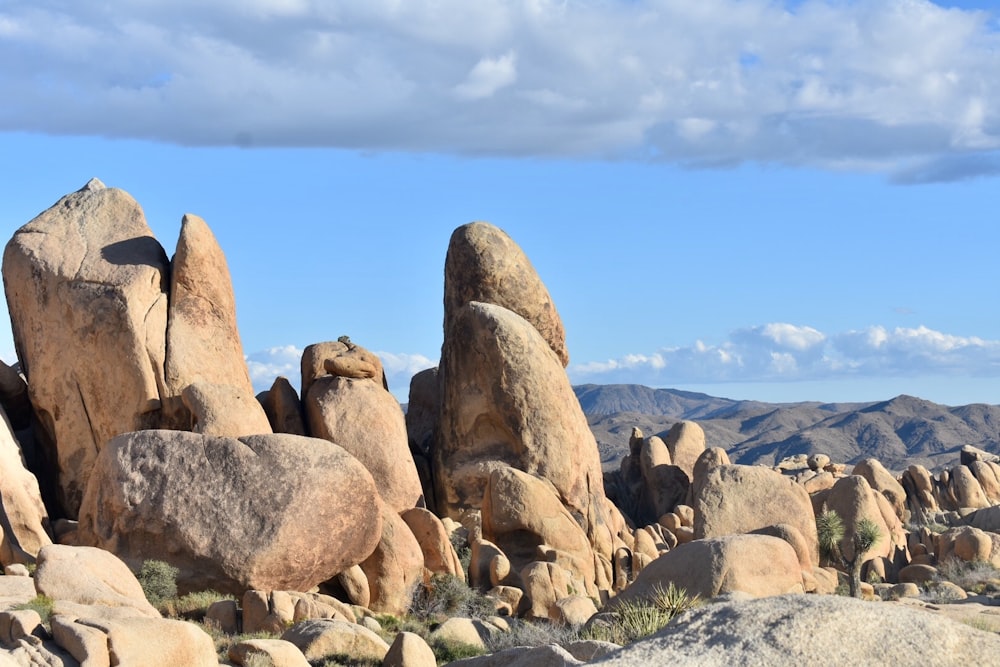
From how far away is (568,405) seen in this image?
101 ft

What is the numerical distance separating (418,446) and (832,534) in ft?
34.7

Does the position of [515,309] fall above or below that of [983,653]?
above

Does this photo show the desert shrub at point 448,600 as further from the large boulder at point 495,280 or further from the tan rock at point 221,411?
the large boulder at point 495,280

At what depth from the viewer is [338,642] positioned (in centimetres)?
1672

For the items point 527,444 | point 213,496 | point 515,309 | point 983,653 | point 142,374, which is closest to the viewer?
point 983,653

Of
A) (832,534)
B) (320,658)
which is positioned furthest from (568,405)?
(320,658)

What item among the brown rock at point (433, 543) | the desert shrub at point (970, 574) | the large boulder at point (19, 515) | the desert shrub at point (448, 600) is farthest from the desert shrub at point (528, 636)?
the desert shrub at point (970, 574)

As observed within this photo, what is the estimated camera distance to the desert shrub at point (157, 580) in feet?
68.6

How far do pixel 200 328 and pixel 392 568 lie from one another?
781 cm

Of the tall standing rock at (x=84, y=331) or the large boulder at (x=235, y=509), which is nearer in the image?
the large boulder at (x=235, y=509)

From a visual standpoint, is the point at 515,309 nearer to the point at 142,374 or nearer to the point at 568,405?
the point at 568,405

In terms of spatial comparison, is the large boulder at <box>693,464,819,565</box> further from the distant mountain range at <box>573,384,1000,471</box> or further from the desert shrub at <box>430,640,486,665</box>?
the distant mountain range at <box>573,384,1000,471</box>

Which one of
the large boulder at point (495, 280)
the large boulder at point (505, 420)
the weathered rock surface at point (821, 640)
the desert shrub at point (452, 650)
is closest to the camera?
the weathered rock surface at point (821, 640)

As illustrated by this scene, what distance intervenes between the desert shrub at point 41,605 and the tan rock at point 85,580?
1.05 feet
